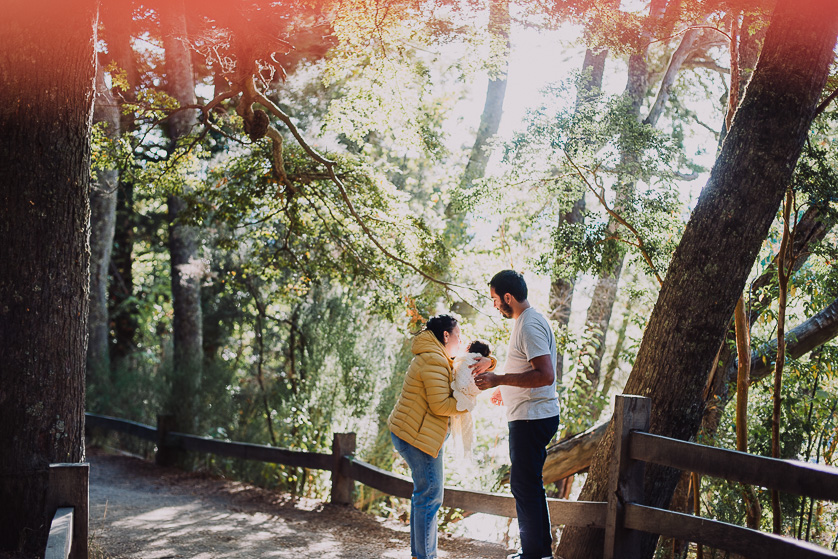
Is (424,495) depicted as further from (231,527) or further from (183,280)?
(183,280)

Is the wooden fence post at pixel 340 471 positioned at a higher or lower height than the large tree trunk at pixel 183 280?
lower

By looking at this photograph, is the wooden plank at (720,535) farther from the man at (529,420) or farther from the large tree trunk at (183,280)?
the large tree trunk at (183,280)

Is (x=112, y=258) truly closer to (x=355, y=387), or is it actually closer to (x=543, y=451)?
(x=355, y=387)

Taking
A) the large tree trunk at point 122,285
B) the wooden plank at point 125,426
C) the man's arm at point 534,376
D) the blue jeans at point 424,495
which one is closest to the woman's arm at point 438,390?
the blue jeans at point 424,495

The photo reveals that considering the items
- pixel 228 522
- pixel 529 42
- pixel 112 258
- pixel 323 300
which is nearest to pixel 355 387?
pixel 323 300

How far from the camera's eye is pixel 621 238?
7.97 metres

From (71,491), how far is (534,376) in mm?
2579

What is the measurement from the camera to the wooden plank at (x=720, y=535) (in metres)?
3.25

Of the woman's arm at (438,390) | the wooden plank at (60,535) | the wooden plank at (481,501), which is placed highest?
the woman's arm at (438,390)

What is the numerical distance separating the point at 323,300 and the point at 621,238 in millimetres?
5251

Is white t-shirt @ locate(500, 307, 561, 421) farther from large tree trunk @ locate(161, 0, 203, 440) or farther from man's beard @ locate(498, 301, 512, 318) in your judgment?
large tree trunk @ locate(161, 0, 203, 440)

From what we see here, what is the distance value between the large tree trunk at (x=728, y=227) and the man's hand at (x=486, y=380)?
4.20 ft

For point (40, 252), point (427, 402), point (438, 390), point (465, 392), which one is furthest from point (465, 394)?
point (40, 252)

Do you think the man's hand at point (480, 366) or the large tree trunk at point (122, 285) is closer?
the man's hand at point (480, 366)
